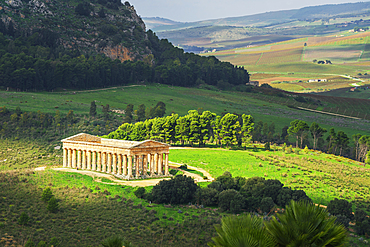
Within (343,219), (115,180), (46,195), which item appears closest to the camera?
(343,219)

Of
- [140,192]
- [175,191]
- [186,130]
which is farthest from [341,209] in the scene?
[186,130]

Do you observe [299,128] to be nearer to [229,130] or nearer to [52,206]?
[229,130]

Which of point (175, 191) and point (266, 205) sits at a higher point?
point (175, 191)

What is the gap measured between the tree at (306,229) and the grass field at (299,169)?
48087 millimetres

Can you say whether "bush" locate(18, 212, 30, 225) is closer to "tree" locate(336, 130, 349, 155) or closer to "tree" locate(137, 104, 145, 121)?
"tree" locate(137, 104, 145, 121)

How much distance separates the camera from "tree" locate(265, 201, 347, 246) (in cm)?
2189

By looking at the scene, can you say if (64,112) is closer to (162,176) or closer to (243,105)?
(162,176)

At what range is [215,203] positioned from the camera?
65.4 meters

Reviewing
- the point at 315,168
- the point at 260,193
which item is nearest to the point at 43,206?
the point at 260,193

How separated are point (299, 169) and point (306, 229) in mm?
69002

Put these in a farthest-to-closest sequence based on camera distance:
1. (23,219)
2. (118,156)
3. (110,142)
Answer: (110,142) < (118,156) < (23,219)

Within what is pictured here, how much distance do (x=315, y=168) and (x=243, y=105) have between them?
94.9 metres

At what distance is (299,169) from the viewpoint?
88.6 metres

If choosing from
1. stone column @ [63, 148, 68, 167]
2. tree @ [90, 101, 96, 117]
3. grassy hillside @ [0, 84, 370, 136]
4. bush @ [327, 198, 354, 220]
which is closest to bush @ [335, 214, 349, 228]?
bush @ [327, 198, 354, 220]
